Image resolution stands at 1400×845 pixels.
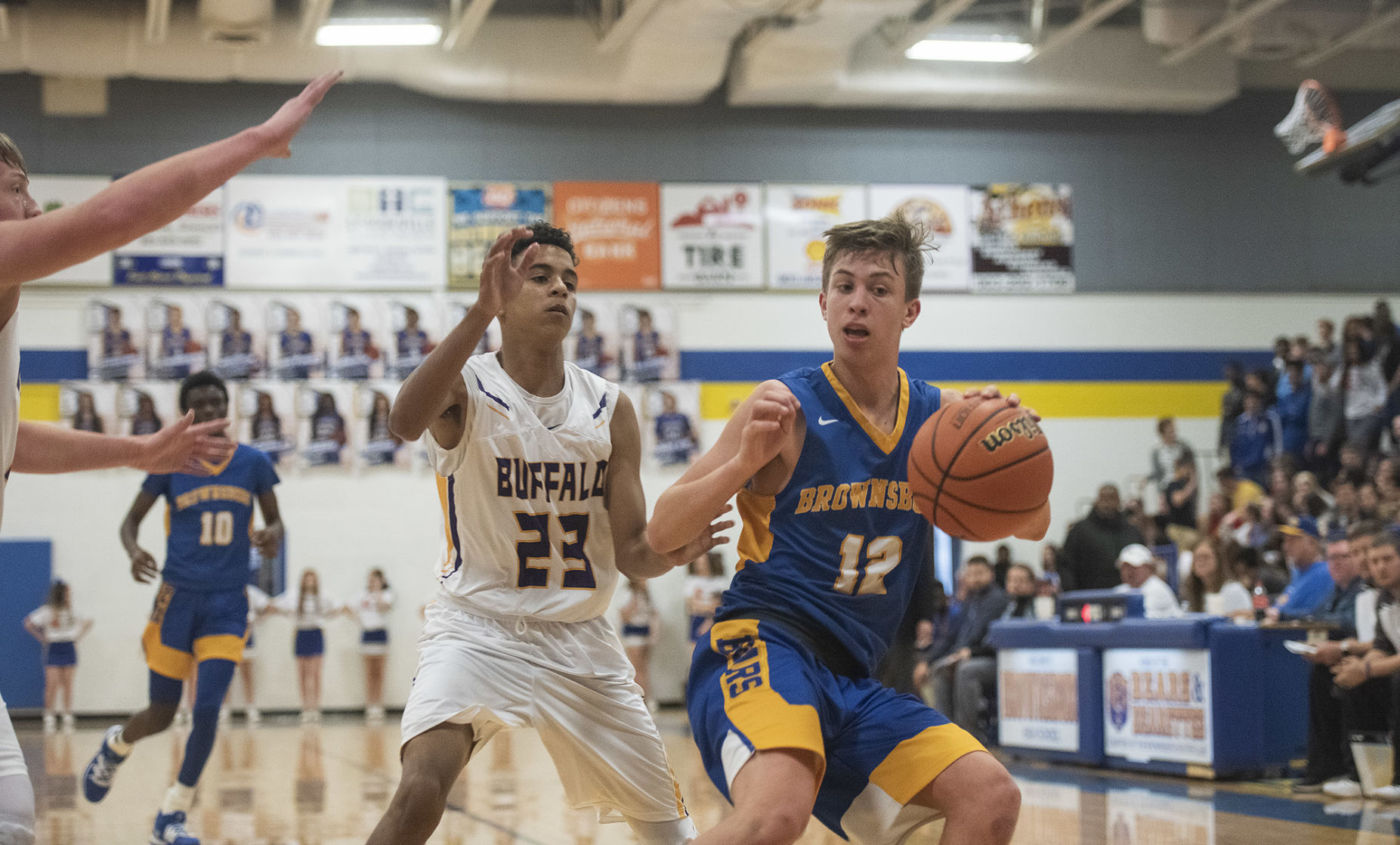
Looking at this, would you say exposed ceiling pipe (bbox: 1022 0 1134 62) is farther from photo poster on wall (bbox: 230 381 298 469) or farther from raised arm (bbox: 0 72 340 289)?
raised arm (bbox: 0 72 340 289)

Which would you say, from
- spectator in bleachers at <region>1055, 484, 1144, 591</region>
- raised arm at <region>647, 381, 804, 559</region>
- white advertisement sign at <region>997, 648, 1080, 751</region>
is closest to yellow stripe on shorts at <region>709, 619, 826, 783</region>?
raised arm at <region>647, 381, 804, 559</region>

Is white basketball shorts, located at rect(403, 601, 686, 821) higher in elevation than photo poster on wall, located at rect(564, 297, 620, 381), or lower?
lower

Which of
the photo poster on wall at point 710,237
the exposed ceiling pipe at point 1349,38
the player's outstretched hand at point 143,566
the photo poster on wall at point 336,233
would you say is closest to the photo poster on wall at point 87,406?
the photo poster on wall at point 336,233

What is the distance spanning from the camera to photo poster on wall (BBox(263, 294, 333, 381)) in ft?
55.5

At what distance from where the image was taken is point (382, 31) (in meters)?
15.3

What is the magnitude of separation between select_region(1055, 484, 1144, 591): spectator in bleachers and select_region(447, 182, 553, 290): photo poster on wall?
770cm

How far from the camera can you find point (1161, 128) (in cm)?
1875

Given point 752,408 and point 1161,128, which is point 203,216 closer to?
point 1161,128

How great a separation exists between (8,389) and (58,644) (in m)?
14.4

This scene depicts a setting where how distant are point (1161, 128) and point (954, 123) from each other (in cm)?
287

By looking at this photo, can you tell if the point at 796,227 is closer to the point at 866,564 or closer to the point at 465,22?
the point at 465,22

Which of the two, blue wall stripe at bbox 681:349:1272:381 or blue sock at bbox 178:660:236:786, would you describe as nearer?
blue sock at bbox 178:660:236:786

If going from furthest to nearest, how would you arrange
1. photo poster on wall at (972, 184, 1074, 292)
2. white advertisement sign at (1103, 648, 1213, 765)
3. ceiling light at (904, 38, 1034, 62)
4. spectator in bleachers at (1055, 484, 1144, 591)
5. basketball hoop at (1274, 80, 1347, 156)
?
photo poster on wall at (972, 184, 1074, 292)
ceiling light at (904, 38, 1034, 62)
basketball hoop at (1274, 80, 1347, 156)
spectator in bleachers at (1055, 484, 1144, 591)
white advertisement sign at (1103, 648, 1213, 765)

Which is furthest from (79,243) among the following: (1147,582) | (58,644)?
(58,644)
